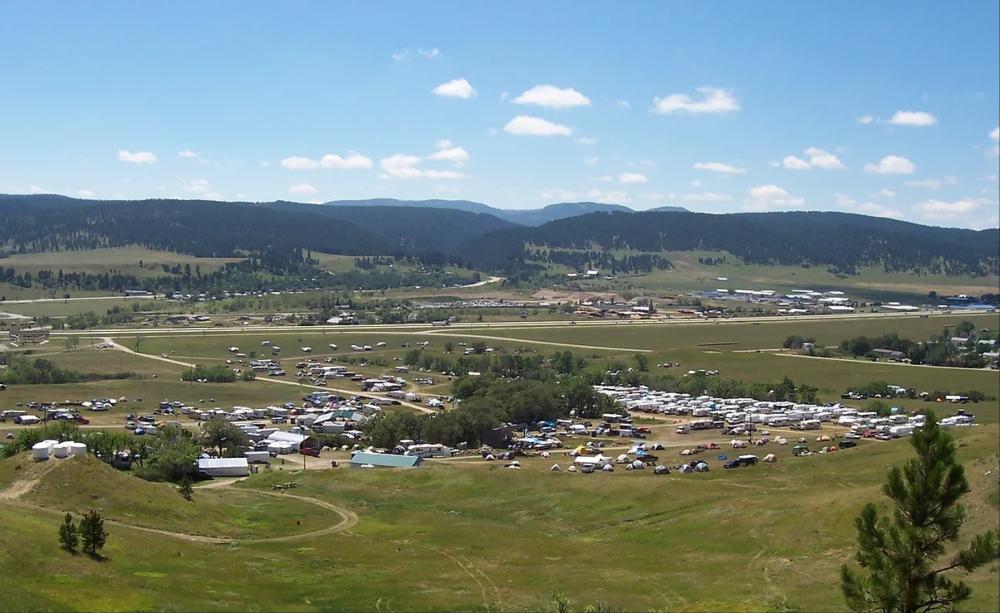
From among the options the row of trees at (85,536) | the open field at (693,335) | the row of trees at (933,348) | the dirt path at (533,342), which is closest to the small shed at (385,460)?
the row of trees at (85,536)

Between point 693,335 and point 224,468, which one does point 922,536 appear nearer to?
point 224,468

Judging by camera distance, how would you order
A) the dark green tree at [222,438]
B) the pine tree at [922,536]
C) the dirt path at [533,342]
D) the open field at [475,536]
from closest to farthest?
1. the pine tree at [922,536]
2. the open field at [475,536]
3. the dark green tree at [222,438]
4. the dirt path at [533,342]

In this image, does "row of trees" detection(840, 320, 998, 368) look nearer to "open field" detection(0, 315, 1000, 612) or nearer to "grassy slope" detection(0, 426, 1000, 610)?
"open field" detection(0, 315, 1000, 612)

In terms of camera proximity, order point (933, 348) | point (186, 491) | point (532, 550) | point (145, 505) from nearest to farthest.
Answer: point (532, 550) → point (145, 505) → point (186, 491) → point (933, 348)

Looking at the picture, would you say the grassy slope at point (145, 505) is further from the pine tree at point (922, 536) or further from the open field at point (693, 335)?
the open field at point (693, 335)

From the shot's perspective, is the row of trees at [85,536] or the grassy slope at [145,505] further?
the grassy slope at [145,505]

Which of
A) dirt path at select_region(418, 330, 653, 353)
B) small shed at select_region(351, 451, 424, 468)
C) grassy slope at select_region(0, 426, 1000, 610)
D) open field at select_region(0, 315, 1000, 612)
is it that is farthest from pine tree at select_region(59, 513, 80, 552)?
dirt path at select_region(418, 330, 653, 353)

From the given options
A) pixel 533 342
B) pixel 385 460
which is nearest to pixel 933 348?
pixel 533 342
